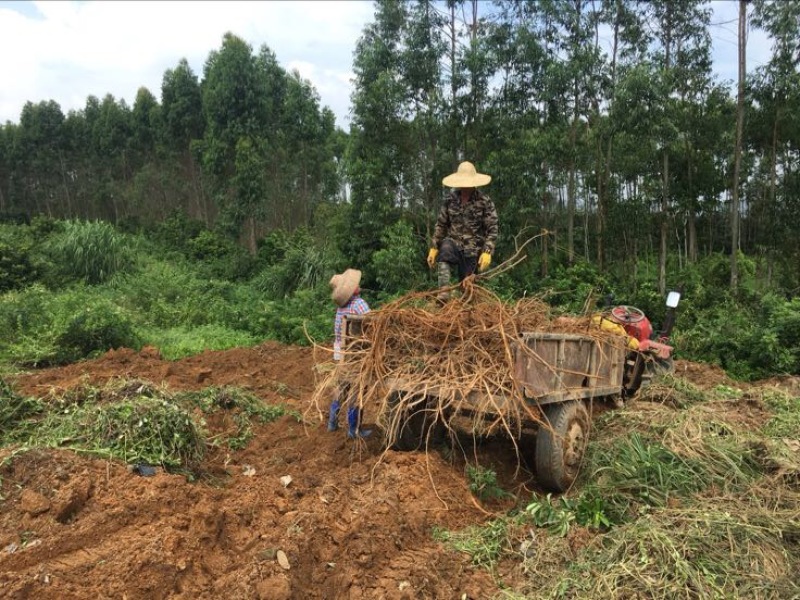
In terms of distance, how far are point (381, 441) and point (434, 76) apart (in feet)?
36.9

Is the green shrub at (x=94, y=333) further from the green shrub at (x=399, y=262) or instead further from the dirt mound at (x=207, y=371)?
the green shrub at (x=399, y=262)

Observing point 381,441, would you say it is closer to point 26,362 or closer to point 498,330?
point 498,330

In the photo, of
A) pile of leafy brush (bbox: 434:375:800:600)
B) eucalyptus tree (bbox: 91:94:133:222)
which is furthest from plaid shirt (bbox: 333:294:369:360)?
eucalyptus tree (bbox: 91:94:133:222)

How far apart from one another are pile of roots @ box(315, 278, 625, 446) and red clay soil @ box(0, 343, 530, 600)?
488 mm

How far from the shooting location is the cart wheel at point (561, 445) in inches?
164

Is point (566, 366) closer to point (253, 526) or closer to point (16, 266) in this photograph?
point (253, 526)

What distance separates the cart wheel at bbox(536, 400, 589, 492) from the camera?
13.6ft

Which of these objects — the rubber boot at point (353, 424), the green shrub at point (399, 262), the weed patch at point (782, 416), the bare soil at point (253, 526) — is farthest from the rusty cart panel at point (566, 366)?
the green shrub at point (399, 262)

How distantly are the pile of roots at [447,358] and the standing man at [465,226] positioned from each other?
5.47 ft

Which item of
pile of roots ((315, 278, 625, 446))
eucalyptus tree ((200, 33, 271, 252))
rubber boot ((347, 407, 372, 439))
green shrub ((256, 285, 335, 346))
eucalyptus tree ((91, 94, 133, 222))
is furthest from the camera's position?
eucalyptus tree ((91, 94, 133, 222))

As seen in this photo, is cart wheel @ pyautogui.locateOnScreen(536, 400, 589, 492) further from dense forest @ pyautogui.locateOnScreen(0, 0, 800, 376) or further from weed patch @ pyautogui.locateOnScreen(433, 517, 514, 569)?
dense forest @ pyautogui.locateOnScreen(0, 0, 800, 376)

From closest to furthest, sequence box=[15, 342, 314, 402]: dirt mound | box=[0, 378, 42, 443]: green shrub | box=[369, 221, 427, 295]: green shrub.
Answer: box=[0, 378, 42, 443]: green shrub → box=[15, 342, 314, 402]: dirt mound → box=[369, 221, 427, 295]: green shrub

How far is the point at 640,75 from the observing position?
12.7m

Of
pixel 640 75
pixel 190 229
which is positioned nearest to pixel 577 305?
pixel 640 75
